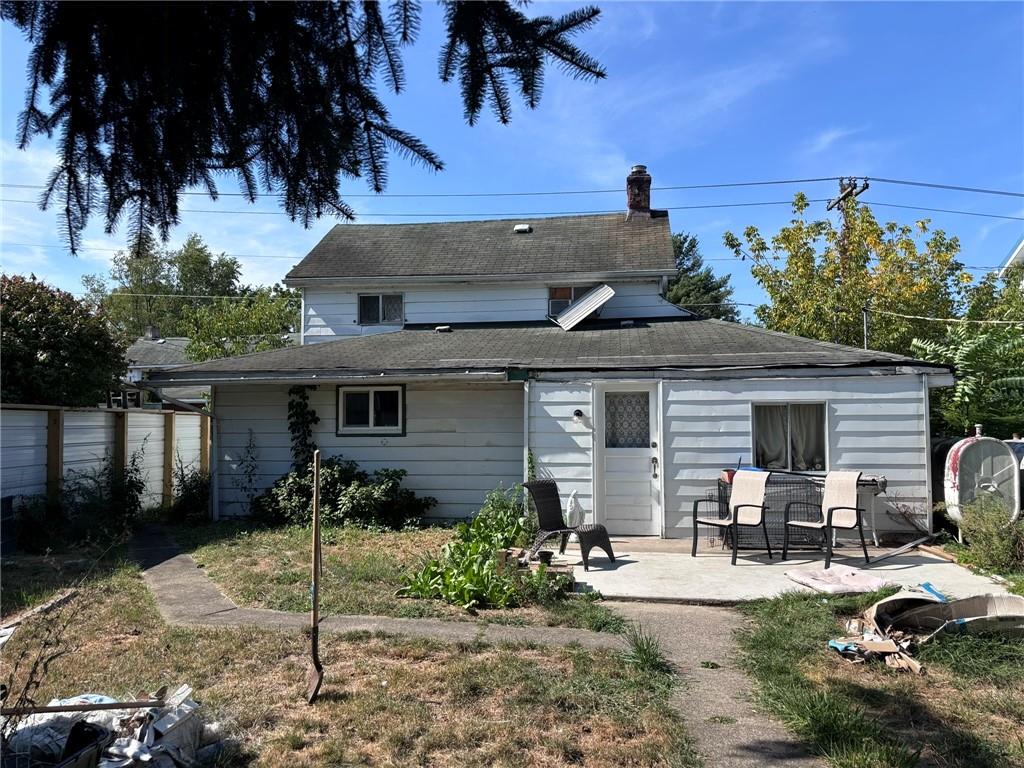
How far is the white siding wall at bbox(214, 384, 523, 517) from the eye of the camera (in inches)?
468

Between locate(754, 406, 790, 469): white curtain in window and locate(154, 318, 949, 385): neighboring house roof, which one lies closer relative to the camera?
locate(754, 406, 790, 469): white curtain in window

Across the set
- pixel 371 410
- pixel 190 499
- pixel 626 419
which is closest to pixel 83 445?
pixel 190 499

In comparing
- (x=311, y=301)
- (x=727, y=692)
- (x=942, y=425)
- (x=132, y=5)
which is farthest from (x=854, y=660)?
(x=311, y=301)

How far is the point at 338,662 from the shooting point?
16.7 ft

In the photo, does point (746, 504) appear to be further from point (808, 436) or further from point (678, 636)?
point (678, 636)

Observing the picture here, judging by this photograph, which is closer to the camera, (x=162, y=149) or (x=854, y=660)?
(x=162, y=149)

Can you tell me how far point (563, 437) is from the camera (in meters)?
10.8

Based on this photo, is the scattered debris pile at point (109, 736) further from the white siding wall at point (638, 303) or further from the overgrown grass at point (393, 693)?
the white siding wall at point (638, 303)

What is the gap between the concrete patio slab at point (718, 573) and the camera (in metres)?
7.22

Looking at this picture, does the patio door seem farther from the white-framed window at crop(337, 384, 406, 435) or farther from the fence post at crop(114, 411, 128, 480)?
the fence post at crop(114, 411, 128, 480)

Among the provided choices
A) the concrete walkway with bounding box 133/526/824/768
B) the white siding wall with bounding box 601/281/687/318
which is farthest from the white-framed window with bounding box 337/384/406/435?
the white siding wall with bounding box 601/281/687/318

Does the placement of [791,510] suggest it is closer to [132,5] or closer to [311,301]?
[132,5]

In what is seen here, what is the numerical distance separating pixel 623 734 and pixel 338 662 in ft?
7.07

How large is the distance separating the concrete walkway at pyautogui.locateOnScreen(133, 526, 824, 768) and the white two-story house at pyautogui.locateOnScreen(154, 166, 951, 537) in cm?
391
